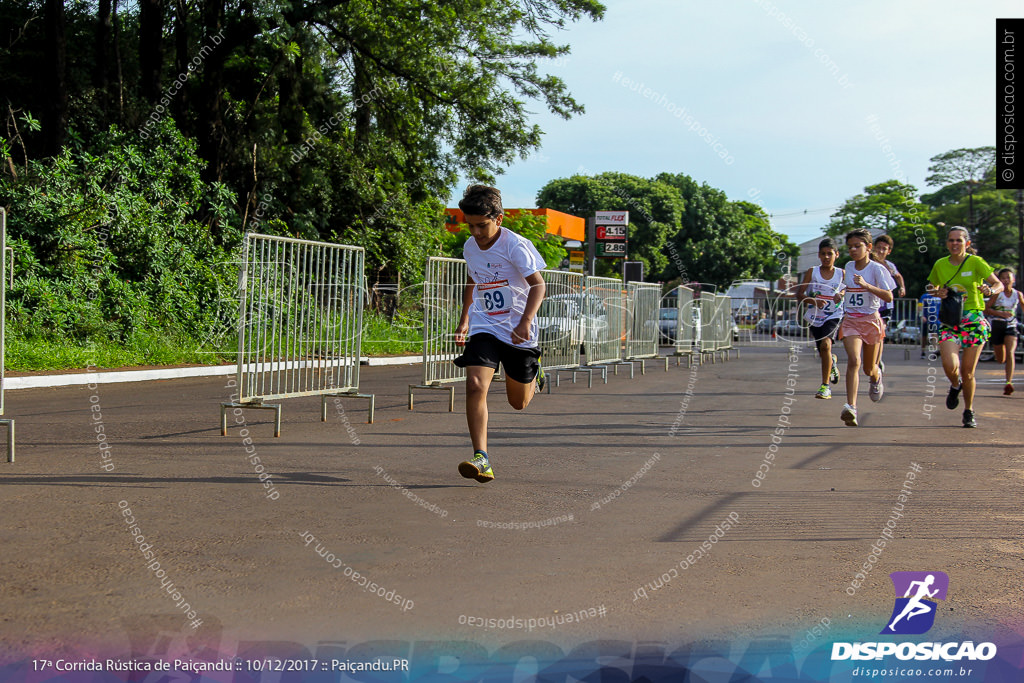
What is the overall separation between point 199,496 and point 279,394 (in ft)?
11.3

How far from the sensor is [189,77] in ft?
73.9

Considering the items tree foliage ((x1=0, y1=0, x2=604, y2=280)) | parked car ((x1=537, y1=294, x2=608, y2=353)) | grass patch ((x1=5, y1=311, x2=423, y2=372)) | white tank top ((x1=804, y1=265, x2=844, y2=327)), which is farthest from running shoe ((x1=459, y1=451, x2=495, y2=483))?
tree foliage ((x1=0, y1=0, x2=604, y2=280))

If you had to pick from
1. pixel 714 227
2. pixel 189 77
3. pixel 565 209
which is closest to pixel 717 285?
pixel 714 227

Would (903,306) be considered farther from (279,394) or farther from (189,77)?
(279,394)

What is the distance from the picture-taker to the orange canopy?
44.6 m

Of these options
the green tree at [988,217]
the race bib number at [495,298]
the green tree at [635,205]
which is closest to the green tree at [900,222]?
the green tree at [988,217]

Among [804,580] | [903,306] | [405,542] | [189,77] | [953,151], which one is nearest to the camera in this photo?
[804,580]

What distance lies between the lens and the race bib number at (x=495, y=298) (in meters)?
6.58

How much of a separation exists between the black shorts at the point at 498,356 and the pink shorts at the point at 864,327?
4980 mm

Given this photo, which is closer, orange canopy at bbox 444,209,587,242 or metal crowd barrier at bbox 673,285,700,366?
metal crowd barrier at bbox 673,285,700,366

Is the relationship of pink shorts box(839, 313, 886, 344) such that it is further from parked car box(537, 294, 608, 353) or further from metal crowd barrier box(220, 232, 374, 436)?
metal crowd barrier box(220, 232, 374, 436)

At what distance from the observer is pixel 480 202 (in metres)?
6.42

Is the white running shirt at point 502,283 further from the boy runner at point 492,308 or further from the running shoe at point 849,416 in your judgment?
the running shoe at point 849,416

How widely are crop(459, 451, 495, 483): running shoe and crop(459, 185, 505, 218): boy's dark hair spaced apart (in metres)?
1.55
